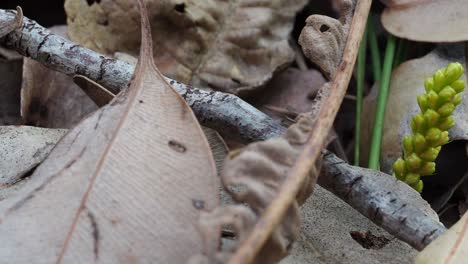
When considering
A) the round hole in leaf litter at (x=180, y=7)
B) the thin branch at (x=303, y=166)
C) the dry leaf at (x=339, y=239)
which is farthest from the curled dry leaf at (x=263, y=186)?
the round hole in leaf litter at (x=180, y=7)

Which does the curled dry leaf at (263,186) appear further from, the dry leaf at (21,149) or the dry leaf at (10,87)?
the dry leaf at (10,87)

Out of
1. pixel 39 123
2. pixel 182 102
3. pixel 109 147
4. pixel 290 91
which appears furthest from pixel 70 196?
pixel 290 91

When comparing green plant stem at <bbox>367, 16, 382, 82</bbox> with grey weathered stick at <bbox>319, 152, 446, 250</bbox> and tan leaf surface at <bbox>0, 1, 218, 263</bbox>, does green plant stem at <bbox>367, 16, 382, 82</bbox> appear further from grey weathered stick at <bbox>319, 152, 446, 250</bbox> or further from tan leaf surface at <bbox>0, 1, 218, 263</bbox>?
tan leaf surface at <bbox>0, 1, 218, 263</bbox>

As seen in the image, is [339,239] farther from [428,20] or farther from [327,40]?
[428,20]

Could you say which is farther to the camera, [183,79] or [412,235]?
[183,79]

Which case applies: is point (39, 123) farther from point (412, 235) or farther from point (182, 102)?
point (412, 235)

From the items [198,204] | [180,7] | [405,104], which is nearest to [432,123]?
[405,104]
